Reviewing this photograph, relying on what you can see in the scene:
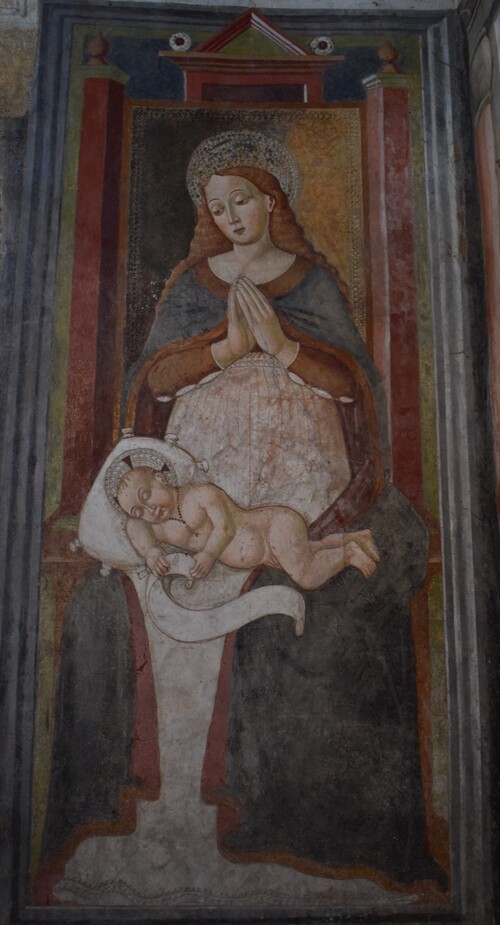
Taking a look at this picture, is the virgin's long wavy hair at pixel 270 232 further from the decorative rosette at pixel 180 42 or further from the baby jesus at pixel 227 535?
the baby jesus at pixel 227 535

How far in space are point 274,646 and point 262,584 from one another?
0.98 ft

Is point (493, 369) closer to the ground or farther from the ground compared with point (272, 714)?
farther from the ground

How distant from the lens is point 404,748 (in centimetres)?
470

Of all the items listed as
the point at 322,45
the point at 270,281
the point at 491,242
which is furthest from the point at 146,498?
the point at 322,45

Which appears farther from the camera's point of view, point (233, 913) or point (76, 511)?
point (76, 511)

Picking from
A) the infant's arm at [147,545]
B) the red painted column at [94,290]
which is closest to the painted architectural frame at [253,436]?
the red painted column at [94,290]

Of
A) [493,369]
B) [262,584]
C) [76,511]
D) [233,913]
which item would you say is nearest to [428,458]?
[493,369]

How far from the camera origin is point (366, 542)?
4.93m

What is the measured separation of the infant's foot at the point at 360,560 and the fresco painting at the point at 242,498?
1 cm

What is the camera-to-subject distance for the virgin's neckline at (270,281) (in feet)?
17.3

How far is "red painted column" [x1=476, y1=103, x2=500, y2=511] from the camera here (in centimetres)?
495

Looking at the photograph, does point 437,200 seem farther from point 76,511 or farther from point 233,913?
point 233,913

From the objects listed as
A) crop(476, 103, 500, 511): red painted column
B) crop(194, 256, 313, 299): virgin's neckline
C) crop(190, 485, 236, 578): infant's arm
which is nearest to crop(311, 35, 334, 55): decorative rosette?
crop(476, 103, 500, 511): red painted column

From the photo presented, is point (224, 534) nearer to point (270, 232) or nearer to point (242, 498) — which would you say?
point (242, 498)
